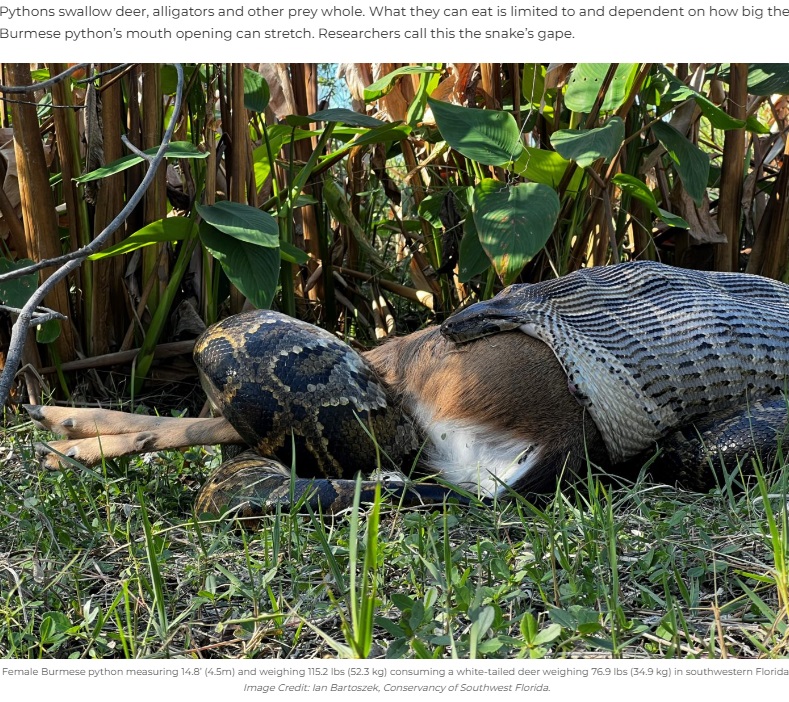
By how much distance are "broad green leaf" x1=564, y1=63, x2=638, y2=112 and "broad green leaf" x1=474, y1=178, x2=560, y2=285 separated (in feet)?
1.65

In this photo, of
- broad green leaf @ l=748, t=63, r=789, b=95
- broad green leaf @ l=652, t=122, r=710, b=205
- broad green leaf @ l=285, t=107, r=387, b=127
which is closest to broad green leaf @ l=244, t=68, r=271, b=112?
broad green leaf @ l=285, t=107, r=387, b=127

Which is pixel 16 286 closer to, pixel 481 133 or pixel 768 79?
pixel 481 133

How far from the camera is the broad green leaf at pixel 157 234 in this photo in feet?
9.53

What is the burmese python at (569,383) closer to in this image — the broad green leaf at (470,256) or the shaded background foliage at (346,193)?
the shaded background foliage at (346,193)

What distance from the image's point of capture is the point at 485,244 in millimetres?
2814

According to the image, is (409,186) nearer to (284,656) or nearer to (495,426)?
(495,426)

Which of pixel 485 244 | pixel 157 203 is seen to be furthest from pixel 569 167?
pixel 157 203

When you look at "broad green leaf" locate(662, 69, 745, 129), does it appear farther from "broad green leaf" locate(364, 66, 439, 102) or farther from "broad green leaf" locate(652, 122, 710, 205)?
"broad green leaf" locate(364, 66, 439, 102)

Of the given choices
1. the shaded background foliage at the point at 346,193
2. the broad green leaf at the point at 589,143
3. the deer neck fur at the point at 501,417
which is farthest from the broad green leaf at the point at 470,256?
the deer neck fur at the point at 501,417

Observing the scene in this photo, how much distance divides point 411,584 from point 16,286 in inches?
79.5

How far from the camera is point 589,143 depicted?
114 inches

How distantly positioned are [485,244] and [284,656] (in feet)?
5.34

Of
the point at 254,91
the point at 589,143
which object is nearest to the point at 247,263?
the point at 254,91

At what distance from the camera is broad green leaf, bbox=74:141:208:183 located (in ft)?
8.88
